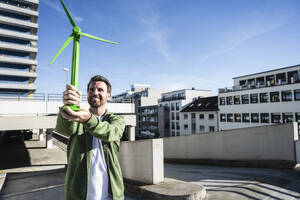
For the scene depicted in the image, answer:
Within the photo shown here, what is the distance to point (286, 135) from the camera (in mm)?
8078

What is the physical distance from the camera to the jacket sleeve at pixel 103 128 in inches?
63.4

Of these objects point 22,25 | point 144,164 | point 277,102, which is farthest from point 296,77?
point 22,25

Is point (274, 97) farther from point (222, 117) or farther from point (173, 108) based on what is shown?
point (173, 108)

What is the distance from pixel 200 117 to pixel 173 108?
12.7 metres

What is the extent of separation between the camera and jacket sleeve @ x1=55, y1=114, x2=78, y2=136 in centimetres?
175

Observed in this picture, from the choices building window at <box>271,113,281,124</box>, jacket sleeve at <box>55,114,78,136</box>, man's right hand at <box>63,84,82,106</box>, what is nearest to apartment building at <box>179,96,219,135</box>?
building window at <box>271,113,281,124</box>

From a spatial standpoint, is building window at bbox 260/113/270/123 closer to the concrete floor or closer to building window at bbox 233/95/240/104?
building window at bbox 233/95/240/104

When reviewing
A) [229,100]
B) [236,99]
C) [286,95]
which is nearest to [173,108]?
[229,100]

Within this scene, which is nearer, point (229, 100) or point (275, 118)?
point (275, 118)

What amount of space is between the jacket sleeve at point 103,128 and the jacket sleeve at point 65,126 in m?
0.22

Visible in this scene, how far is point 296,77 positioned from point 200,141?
31.9m

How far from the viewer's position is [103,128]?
67.8 inches

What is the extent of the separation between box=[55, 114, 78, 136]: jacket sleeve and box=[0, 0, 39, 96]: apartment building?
185 feet

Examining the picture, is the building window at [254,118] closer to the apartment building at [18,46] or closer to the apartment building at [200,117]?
the apartment building at [200,117]
